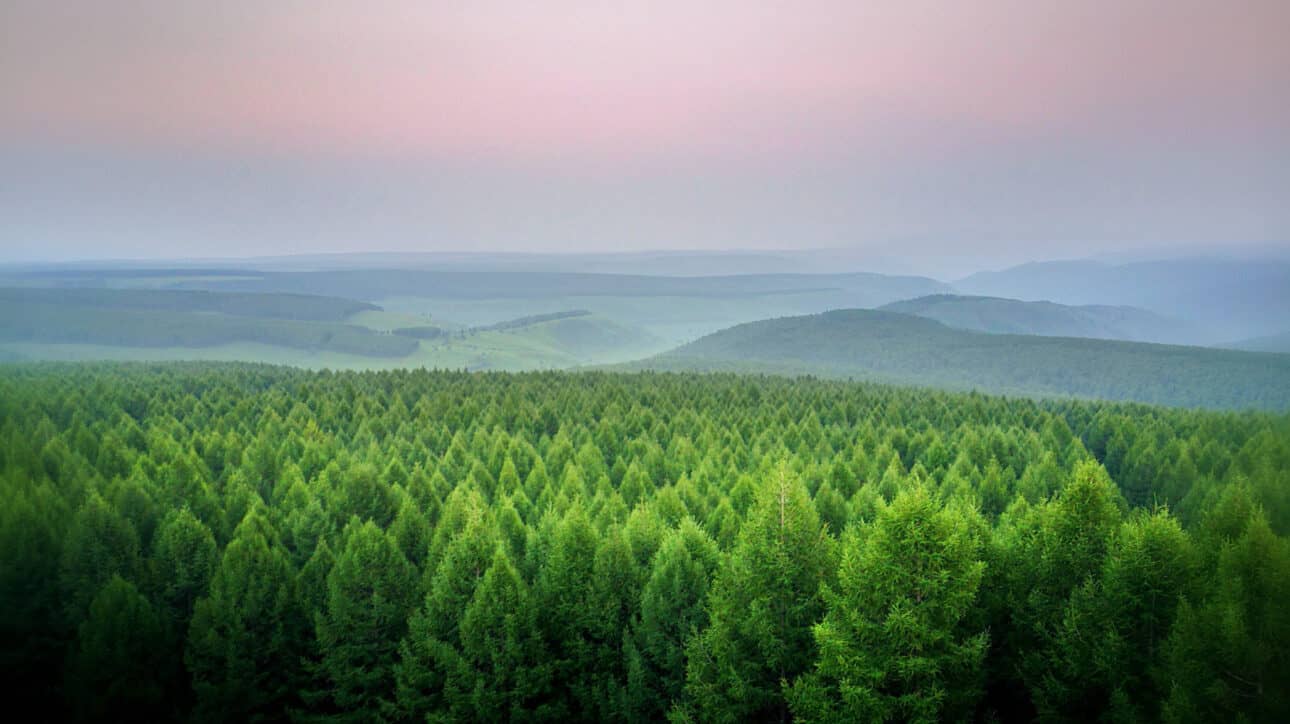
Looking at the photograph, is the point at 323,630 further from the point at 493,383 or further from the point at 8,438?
the point at 493,383

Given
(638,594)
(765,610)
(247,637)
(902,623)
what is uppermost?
(902,623)

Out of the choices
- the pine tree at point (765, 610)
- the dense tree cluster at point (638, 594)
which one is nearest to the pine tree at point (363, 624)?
the dense tree cluster at point (638, 594)

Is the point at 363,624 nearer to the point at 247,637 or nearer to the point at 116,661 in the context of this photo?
the point at 247,637

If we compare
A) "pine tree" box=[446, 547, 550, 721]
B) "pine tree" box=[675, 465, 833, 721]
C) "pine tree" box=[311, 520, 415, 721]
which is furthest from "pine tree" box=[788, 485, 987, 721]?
"pine tree" box=[311, 520, 415, 721]

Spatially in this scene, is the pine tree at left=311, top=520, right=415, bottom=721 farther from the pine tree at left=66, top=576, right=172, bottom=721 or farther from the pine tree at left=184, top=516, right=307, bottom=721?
the pine tree at left=66, top=576, right=172, bottom=721

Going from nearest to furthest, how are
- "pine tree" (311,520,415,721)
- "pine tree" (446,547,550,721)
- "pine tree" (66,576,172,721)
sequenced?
"pine tree" (446,547,550,721)
"pine tree" (66,576,172,721)
"pine tree" (311,520,415,721)

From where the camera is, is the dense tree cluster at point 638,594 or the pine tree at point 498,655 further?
the pine tree at point 498,655

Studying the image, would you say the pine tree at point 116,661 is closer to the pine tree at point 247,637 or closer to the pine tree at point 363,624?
the pine tree at point 247,637

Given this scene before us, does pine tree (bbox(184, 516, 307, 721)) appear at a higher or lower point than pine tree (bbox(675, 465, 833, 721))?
lower

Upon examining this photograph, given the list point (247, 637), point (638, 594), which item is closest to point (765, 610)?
point (638, 594)
